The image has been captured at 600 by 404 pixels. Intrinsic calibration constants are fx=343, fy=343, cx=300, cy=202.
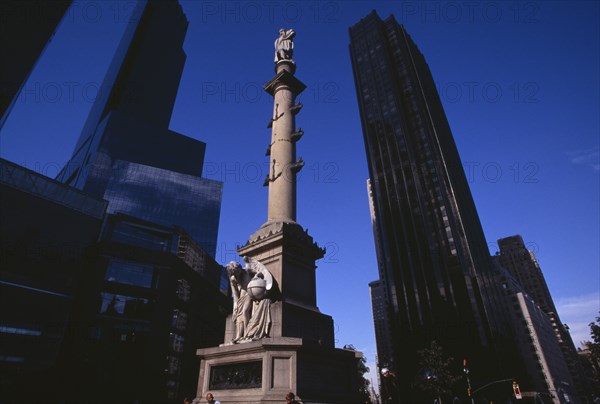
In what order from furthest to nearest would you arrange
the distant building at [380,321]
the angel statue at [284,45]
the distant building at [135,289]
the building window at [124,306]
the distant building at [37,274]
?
the distant building at [380,321], the building window at [124,306], the distant building at [135,289], the distant building at [37,274], the angel statue at [284,45]

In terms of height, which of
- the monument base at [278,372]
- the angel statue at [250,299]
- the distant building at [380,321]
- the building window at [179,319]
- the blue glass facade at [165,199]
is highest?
the blue glass facade at [165,199]

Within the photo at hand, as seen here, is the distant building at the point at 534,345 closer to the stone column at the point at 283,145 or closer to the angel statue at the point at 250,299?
the stone column at the point at 283,145

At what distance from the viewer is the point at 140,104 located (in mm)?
143500

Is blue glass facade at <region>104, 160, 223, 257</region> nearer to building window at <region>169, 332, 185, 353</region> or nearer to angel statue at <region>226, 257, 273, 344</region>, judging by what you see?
building window at <region>169, 332, 185, 353</region>

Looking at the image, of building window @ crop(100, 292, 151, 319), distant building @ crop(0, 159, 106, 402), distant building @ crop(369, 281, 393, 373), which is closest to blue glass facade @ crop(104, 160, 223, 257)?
distant building @ crop(0, 159, 106, 402)

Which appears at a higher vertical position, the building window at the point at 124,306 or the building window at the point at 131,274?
the building window at the point at 131,274

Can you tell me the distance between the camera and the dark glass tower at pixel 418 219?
232 feet

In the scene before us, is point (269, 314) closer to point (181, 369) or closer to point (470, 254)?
point (181, 369)

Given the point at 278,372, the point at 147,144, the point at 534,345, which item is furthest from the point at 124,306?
the point at 534,345

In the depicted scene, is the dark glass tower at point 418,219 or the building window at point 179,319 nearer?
the building window at point 179,319

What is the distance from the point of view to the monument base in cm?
848

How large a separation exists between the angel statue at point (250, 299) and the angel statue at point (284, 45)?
11.6 m

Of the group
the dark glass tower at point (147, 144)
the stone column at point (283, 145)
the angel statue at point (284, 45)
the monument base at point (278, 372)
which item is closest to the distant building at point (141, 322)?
the monument base at point (278, 372)

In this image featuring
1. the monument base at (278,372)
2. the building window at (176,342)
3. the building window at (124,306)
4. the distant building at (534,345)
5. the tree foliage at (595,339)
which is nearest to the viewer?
the monument base at (278,372)
